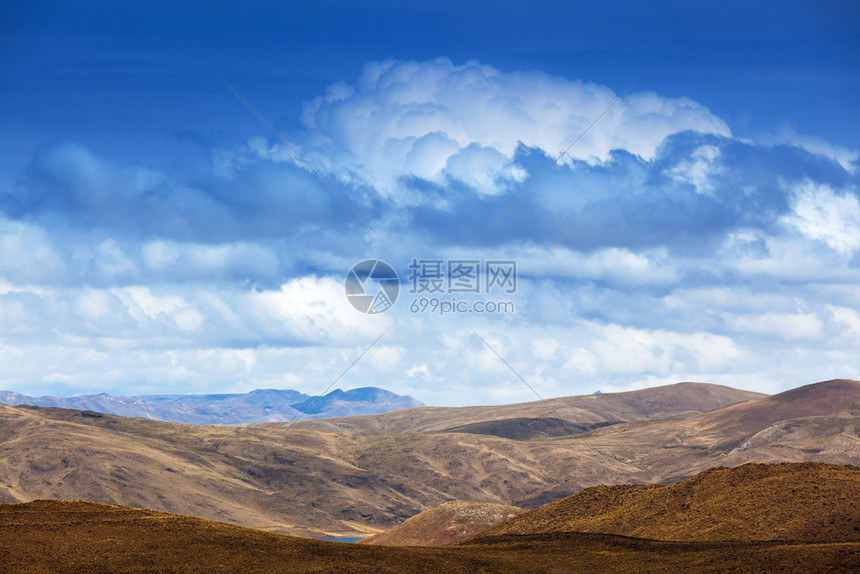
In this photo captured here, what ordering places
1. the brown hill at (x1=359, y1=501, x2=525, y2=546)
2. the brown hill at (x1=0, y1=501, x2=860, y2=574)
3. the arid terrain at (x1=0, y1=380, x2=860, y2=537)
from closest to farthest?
the brown hill at (x1=0, y1=501, x2=860, y2=574), the brown hill at (x1=359, y1=501, x2=525, y2=546), the arid terrain at (x1=0, y1=380, x2=860, y2=537)

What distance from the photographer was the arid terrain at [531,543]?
3675cm

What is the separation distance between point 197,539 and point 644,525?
30751 millimetres

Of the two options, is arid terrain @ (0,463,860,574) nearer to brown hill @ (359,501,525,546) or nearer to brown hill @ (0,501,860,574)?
brown hill @ (0,501,860,574)

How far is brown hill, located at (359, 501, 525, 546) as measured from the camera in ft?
262

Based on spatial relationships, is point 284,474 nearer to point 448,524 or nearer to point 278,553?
point 448,524

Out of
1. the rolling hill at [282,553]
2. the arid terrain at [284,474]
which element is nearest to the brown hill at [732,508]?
the rolling hill at [282,553]

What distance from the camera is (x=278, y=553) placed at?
39812 millimetres

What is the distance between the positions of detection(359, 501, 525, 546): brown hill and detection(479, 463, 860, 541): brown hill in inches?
566

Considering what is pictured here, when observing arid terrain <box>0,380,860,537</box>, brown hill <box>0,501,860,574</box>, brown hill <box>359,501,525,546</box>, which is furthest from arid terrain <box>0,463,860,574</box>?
arid terrain <box>0,380,860,537</box>

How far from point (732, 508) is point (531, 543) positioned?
47.6 ft

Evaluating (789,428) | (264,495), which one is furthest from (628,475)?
(264,495)

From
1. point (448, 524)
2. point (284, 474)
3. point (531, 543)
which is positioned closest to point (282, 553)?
point (531, 543)

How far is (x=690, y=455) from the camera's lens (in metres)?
199

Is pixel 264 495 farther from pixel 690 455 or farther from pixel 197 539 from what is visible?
pixel 197 539
